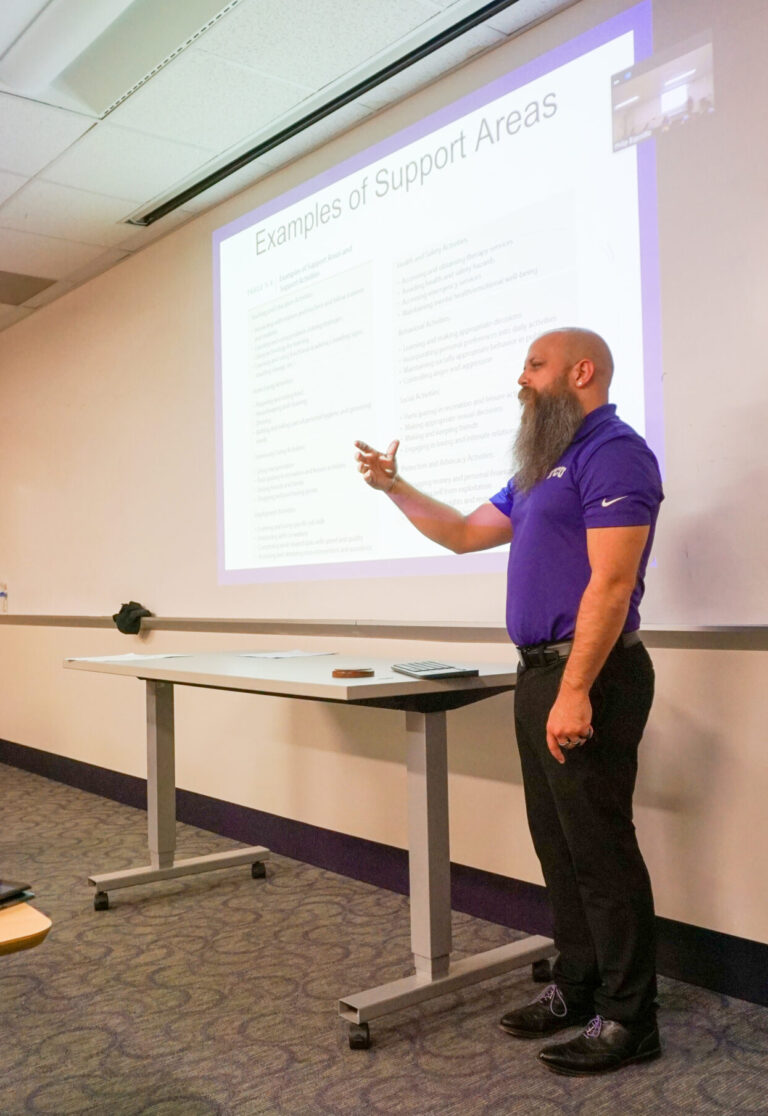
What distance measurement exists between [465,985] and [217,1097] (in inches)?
25.5

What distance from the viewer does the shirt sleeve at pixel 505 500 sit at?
231 cm

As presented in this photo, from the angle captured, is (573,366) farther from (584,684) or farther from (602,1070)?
(602,1070)

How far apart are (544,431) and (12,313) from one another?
4.34 meters

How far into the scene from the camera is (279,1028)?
212 centimetres

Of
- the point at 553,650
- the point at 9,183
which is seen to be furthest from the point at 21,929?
the point at 9,183

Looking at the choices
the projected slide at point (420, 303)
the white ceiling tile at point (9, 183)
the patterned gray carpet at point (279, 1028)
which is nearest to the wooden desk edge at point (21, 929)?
the patterned gray carpet at point (279, 1028)

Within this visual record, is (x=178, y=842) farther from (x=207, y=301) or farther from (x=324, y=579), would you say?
(x=207, y=301)

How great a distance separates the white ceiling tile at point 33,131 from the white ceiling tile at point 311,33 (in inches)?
27.8

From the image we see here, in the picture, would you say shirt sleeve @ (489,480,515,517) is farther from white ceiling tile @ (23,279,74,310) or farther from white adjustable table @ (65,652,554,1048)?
white ceiling tile @ (23,279,74,310)

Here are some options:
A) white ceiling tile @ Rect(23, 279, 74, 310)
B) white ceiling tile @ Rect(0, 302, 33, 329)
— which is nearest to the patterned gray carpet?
white ceiling tile @ Rect(23, 279, 74, 310)

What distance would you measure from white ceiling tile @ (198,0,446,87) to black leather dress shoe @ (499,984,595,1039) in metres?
2.54

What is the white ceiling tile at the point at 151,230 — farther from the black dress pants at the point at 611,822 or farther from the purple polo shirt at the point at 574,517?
the black dress pants at the point at 611,822

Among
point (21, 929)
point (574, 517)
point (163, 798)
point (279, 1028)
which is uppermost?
point (574, 517)

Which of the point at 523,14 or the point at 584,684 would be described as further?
the point at 523,14
